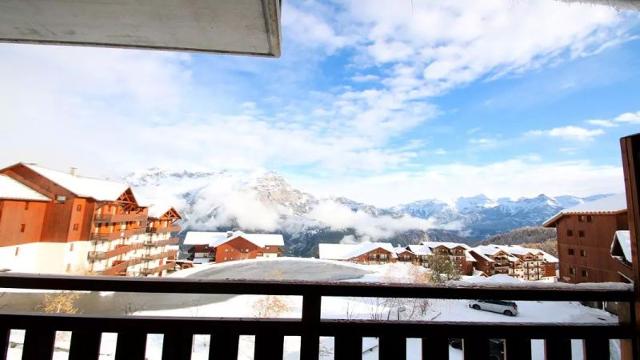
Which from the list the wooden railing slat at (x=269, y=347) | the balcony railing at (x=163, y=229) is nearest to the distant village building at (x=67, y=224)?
the balcony railing at (x=163, y=229)

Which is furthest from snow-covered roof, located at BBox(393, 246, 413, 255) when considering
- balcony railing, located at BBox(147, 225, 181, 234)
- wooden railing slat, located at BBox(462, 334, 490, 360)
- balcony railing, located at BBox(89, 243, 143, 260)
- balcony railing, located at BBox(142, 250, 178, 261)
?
wooden railing slat, located at BBox(462, 334, 490, 360)

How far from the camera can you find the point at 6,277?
908 millimetres

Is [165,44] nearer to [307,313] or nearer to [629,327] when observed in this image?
[307,313]

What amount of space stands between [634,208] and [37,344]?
198cm

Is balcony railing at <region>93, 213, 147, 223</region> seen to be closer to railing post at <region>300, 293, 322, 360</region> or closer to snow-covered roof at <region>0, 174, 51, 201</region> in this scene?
snow-covered roof at <region>0, 174, 51, 201</region>

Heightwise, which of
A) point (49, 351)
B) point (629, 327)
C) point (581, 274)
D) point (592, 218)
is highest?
point (592, 218)

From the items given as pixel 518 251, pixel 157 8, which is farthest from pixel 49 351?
pixel 518 251

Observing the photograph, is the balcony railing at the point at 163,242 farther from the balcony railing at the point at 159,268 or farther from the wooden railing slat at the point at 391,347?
the wooden railing slat at the point at 391,347

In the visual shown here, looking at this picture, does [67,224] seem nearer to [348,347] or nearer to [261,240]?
[261,240]

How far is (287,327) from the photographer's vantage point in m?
0.93

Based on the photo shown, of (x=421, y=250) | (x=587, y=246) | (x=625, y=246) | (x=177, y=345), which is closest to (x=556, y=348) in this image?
(x=177, y=345)

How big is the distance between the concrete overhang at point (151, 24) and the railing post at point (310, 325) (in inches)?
38.5

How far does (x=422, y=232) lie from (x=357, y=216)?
14.9 metres

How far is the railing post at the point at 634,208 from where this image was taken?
938 millimetres
